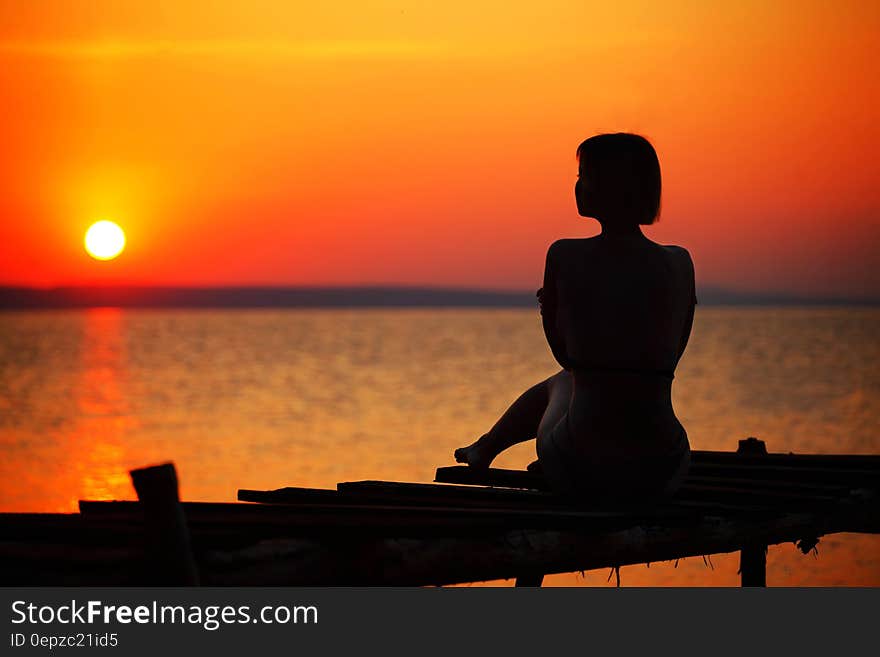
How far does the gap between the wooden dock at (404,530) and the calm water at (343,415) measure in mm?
9189

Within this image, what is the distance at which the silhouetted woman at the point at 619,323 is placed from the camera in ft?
20.4

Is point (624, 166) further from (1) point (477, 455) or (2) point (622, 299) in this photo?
(1) point (477, 455)

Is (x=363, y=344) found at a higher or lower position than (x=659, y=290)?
higher

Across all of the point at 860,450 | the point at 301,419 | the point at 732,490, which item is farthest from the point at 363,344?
the point at 732,490

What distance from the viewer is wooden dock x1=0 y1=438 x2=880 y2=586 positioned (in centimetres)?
511

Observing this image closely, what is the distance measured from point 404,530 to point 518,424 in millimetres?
2072

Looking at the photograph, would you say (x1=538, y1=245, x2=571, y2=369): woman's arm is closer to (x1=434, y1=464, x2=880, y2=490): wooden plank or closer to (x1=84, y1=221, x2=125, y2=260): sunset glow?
A: (x1=434, y1=464, x2=880, y2=490): wooden plank

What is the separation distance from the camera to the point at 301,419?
45344mm

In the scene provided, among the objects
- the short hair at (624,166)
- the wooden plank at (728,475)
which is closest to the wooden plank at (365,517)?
the wooden plank at (728,475)

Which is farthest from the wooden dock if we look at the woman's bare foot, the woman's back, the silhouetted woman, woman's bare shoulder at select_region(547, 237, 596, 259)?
woman's bare shoulder at select_region(547, 237, 596, 259)

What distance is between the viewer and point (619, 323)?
250 inches

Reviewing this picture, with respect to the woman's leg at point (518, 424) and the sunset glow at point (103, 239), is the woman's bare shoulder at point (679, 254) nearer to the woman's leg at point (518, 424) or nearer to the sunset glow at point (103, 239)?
the woman's leg at point (518, 424)
